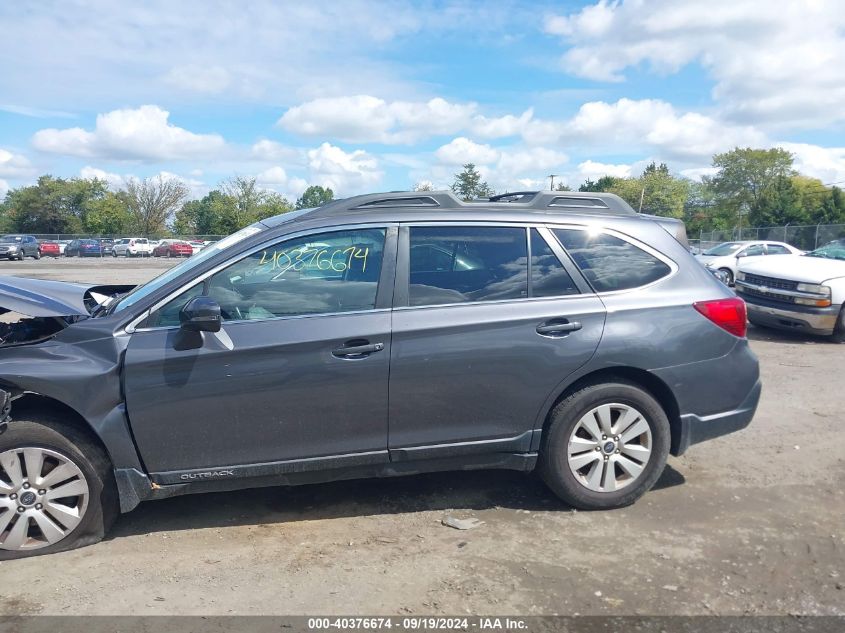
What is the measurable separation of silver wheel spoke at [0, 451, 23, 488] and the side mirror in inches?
42.4

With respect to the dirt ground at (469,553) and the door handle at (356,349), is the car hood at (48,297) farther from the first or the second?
the door handle at (356,349)

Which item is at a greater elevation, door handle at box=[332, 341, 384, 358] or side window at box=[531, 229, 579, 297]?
side window at box=[531, 229, 579, 297]

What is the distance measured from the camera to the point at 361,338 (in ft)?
12.1

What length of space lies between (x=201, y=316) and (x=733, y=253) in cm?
2004

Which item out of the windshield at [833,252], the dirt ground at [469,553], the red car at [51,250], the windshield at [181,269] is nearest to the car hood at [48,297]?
the windshield at [181,269]

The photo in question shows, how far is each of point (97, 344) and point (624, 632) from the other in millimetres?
2922

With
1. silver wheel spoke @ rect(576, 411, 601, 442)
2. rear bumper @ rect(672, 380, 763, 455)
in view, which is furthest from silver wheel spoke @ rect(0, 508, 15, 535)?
rear bumper @ rect(672, 380, 763, 455)

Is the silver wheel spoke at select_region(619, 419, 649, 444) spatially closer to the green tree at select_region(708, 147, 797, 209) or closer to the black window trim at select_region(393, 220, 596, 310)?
the black window trim at select_region(393, 220, 596, 310)

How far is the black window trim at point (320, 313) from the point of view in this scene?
361cm

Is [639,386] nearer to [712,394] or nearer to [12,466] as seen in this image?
[712,394]

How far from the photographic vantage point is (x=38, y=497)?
11.5 feet

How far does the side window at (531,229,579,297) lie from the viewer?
13.3 feet

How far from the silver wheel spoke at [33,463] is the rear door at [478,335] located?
5.98 ft

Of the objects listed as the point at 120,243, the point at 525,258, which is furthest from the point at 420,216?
the point at 120,243
